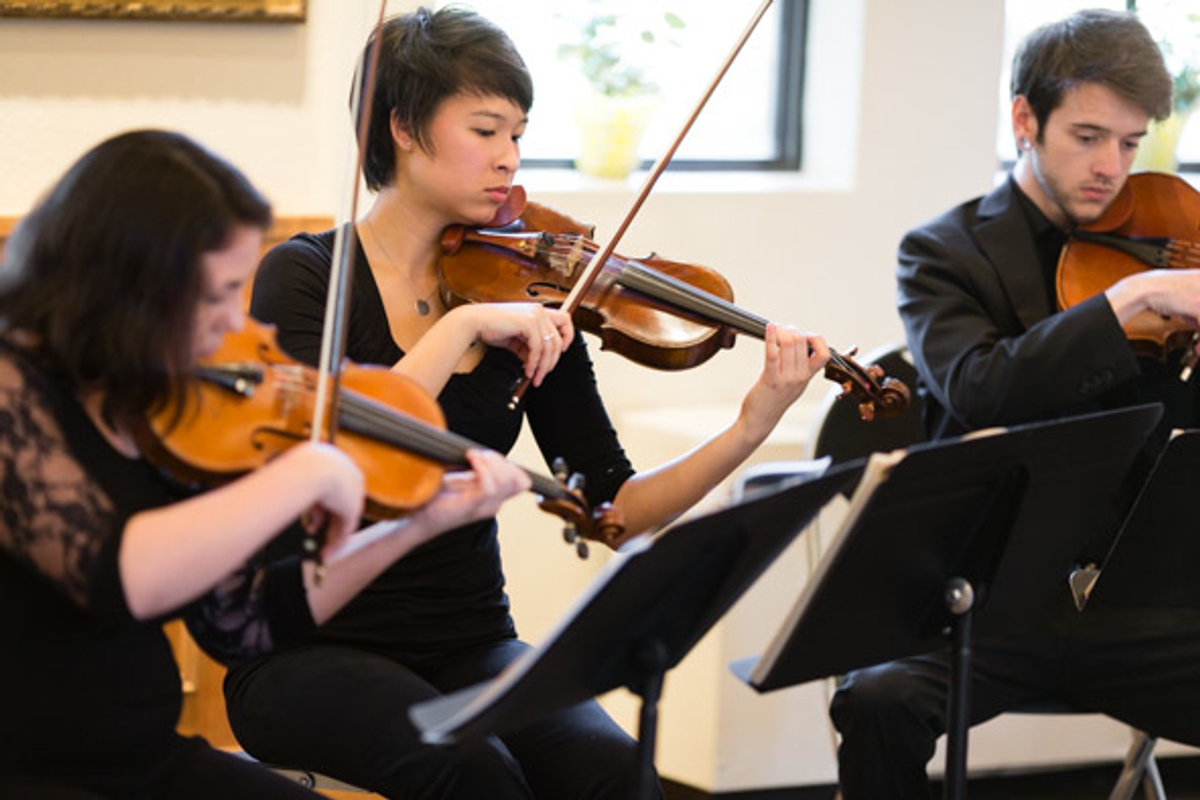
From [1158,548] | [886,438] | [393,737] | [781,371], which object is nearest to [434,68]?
[781,371]

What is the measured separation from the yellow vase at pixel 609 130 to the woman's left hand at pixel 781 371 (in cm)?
108

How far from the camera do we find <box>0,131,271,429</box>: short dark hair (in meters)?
1.30

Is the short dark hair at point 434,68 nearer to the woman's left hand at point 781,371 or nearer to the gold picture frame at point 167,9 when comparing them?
the woman's left hand at point 781,371

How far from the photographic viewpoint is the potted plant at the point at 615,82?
9.53ft

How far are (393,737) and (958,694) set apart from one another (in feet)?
2.00

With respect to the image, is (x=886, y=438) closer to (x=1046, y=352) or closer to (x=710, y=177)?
(x=1046, y=352)

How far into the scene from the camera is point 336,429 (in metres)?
1.41

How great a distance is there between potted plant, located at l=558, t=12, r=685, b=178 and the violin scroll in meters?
1.04

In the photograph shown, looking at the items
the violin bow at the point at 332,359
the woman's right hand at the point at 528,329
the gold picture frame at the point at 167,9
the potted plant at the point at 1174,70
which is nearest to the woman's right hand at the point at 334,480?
the violin bow at the point at 332,359

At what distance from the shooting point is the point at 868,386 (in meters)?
1.96

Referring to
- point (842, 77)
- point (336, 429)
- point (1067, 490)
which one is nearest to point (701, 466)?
point (1067, 490)

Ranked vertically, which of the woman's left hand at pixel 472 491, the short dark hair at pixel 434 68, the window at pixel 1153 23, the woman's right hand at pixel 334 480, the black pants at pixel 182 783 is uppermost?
the window at pixel 1153 23

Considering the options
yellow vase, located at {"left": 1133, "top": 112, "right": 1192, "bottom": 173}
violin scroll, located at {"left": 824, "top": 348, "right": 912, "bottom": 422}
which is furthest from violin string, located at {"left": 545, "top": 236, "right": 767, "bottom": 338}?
yellow vase, located at {"left": 1133, "top": 112, "right": 1192, "bottom": 173}

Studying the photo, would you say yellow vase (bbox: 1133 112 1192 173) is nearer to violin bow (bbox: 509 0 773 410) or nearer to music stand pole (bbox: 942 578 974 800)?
violin bow (bbox: 509 0 773 410)
